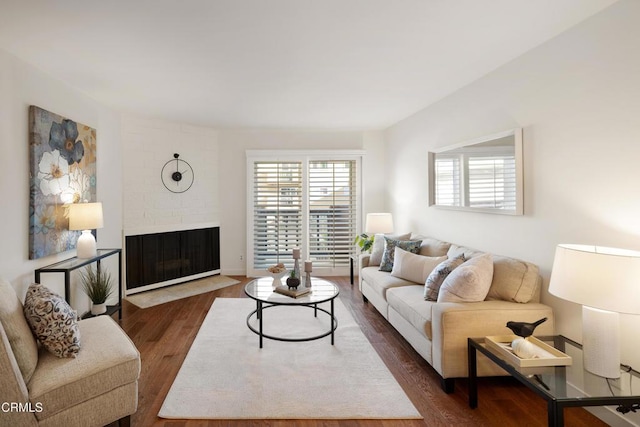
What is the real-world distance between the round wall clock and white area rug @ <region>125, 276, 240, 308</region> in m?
1.46

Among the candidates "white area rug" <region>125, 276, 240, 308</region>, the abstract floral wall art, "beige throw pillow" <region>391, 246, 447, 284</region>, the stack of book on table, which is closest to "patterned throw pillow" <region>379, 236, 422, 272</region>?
"beige throw pillow" <region>391, 246, 447, 284</region>

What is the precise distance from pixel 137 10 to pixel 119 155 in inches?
120

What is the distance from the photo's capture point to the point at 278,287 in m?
3.38

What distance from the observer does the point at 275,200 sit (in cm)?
574

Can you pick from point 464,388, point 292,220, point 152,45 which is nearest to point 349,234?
point 292,220

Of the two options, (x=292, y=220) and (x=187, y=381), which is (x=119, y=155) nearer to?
(x=292, y=220)

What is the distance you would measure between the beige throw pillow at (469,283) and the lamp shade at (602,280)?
66 centimetres

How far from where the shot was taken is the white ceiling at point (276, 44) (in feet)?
6.77

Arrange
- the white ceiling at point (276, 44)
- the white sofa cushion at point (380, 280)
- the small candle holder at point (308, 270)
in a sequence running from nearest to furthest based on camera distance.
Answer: the white ceiling at point (276, 44) < the small candle holder at point (308, 270) < the white sofa cushion at point (380, 280)

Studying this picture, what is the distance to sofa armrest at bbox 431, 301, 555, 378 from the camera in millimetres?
2389

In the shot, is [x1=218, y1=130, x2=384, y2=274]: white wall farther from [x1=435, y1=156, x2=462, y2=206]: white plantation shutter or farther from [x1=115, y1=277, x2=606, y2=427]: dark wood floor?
[x1=115, y1=277, x2=606, y2=427]: dark wood floor

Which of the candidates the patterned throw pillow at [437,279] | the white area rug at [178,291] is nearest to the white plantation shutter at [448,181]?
the patterned throw pillow at [437,279]

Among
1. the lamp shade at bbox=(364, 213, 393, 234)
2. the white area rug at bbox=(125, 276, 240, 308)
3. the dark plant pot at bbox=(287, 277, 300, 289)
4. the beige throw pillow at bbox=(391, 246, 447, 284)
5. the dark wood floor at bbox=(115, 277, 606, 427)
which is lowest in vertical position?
the dark wood floor at bbox=(115, 277, 606, 427)

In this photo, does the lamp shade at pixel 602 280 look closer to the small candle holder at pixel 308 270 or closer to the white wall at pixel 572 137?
the white wall at pixel 572 137
